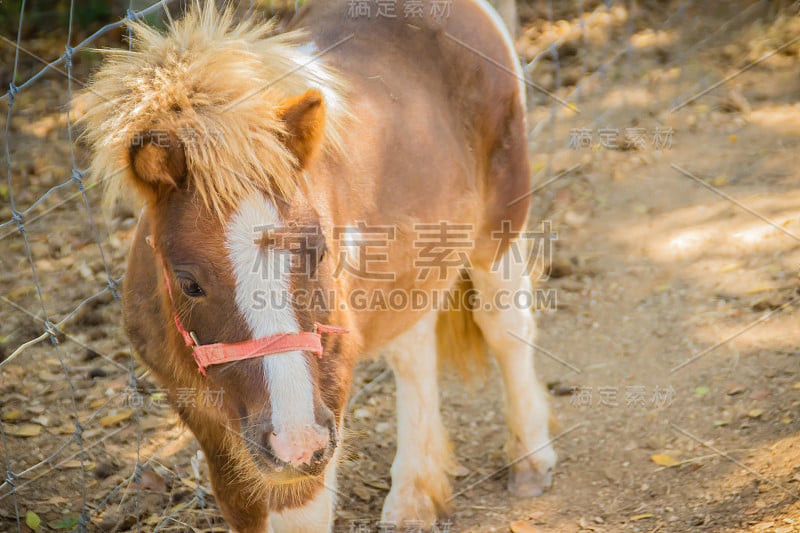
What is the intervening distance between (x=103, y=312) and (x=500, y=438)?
204 cm

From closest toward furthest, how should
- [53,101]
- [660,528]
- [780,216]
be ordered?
[660,528]
[780,216]
[53,101]

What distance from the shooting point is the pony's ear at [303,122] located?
202 cm

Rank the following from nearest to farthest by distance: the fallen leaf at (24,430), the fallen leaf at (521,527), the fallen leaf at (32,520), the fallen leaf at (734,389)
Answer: the fallen leaf at (32,520)
the fallen leaf at (521,527)
the fallen leaf at (24,430)
the fallen leaf at (734,389)

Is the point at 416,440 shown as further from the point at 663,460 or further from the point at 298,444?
the point at 298,444

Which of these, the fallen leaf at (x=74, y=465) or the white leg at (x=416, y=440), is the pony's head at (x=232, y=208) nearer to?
the white leg at (x=416, y=440)

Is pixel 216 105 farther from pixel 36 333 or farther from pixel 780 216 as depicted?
pixel 780 216

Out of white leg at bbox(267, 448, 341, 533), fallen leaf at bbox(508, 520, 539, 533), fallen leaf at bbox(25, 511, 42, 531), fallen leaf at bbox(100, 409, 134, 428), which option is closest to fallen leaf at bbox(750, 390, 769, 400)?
fallen leaf at bbox(508, 520, 539, 533)

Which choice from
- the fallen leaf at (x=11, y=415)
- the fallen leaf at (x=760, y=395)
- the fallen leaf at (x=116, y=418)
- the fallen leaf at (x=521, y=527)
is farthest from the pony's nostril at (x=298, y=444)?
the fallen leaf at (x=760, y=395)

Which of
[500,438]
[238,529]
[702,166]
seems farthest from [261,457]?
[702,166]

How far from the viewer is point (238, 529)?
2480 mm

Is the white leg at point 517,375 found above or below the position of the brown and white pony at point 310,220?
below

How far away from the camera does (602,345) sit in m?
3.84

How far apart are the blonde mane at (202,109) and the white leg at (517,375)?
4.60 feet

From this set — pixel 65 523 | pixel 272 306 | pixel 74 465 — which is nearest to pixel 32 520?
pixel 65 523
